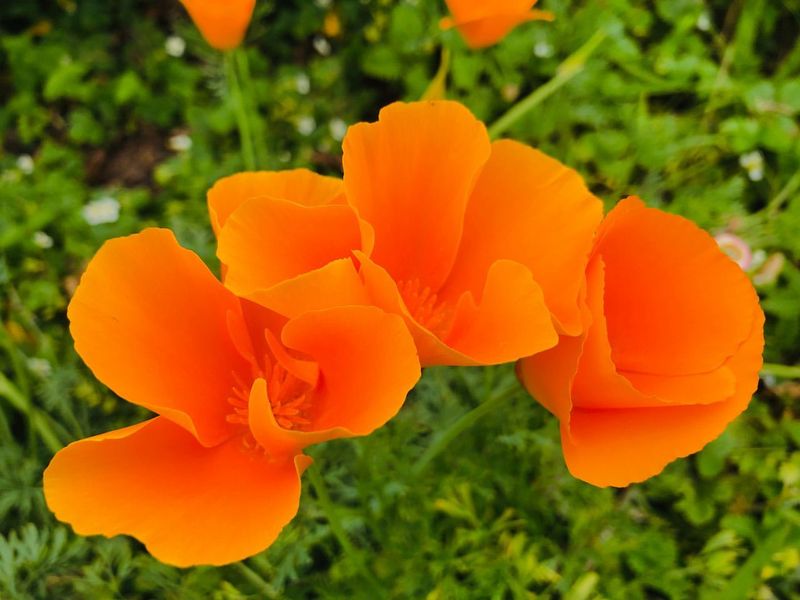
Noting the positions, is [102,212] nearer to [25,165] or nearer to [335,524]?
[25,165]

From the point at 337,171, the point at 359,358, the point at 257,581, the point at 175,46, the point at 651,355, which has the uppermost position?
the point at 359,358

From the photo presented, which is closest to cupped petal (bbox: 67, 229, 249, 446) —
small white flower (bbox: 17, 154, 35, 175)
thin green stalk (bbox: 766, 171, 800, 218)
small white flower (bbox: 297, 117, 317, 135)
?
small white flower (bbox: 297, 117, 317, 135)

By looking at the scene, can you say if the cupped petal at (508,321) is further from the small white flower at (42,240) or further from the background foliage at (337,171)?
the small white flower at (42,240)

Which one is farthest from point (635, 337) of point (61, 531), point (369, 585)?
point (61, 531)

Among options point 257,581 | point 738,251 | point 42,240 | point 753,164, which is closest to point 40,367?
point 42,240

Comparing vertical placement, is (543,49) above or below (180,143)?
above

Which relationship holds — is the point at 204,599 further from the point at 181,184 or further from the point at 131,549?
the point at 181,184

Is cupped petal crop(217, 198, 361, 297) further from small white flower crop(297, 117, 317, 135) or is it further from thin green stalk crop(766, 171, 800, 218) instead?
thin green stalk crop(766, 171, 800, 218)

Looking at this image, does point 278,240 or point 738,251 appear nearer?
point 278,240

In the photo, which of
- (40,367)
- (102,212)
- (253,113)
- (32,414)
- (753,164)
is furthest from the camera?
(253,113)
